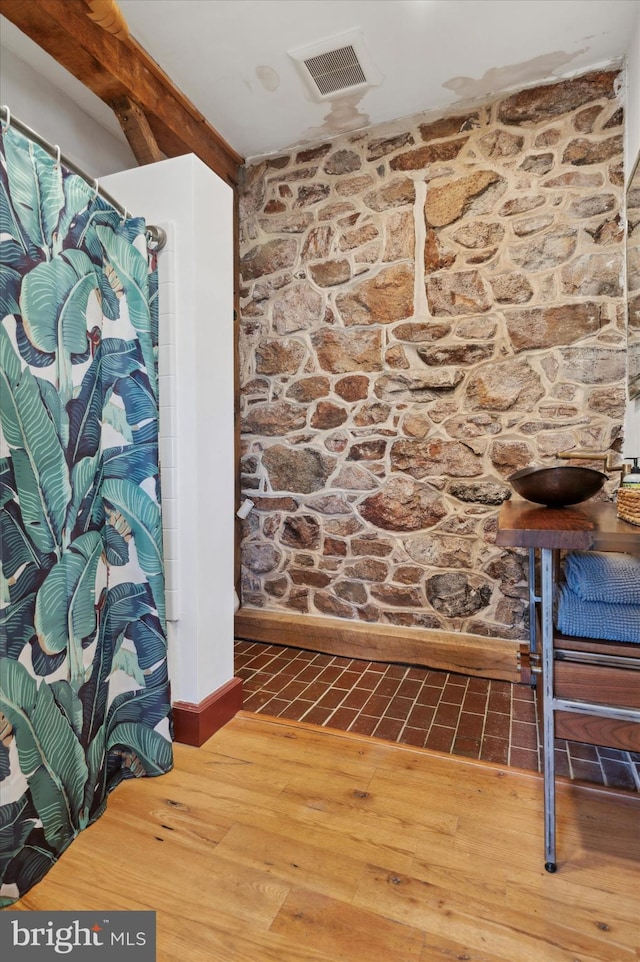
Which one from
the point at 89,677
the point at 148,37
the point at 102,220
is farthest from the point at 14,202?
the point at 148,37

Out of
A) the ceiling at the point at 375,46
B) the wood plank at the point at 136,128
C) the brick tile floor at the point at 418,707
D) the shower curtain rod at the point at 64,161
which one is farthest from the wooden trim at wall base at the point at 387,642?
the ceiling at the point at 375,46

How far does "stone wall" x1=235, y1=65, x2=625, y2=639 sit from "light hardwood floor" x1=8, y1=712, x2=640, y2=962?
1.02 meters

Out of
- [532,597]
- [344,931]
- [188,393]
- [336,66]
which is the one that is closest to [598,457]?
[532,597]

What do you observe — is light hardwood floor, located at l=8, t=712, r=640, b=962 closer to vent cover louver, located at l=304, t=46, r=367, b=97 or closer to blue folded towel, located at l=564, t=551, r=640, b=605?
blue folded towel, located at l=564, t=551, r=640, b=605

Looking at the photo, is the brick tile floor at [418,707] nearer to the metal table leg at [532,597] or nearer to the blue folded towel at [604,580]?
the metal table leg at [532,597]

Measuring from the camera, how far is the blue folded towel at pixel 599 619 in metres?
1.19

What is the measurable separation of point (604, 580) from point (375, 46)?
215 centimetres

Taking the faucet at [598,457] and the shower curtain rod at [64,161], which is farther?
the faucet at [598,457]

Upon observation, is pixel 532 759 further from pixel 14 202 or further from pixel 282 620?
pixel 14 202

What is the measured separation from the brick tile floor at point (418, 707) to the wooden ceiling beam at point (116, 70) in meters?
2.41

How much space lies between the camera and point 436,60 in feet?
6.80

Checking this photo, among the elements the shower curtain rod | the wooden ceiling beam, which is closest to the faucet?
the shower curtain rod

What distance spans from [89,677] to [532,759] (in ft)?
4.53

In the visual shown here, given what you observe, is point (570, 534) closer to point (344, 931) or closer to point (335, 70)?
point (344, 931)
